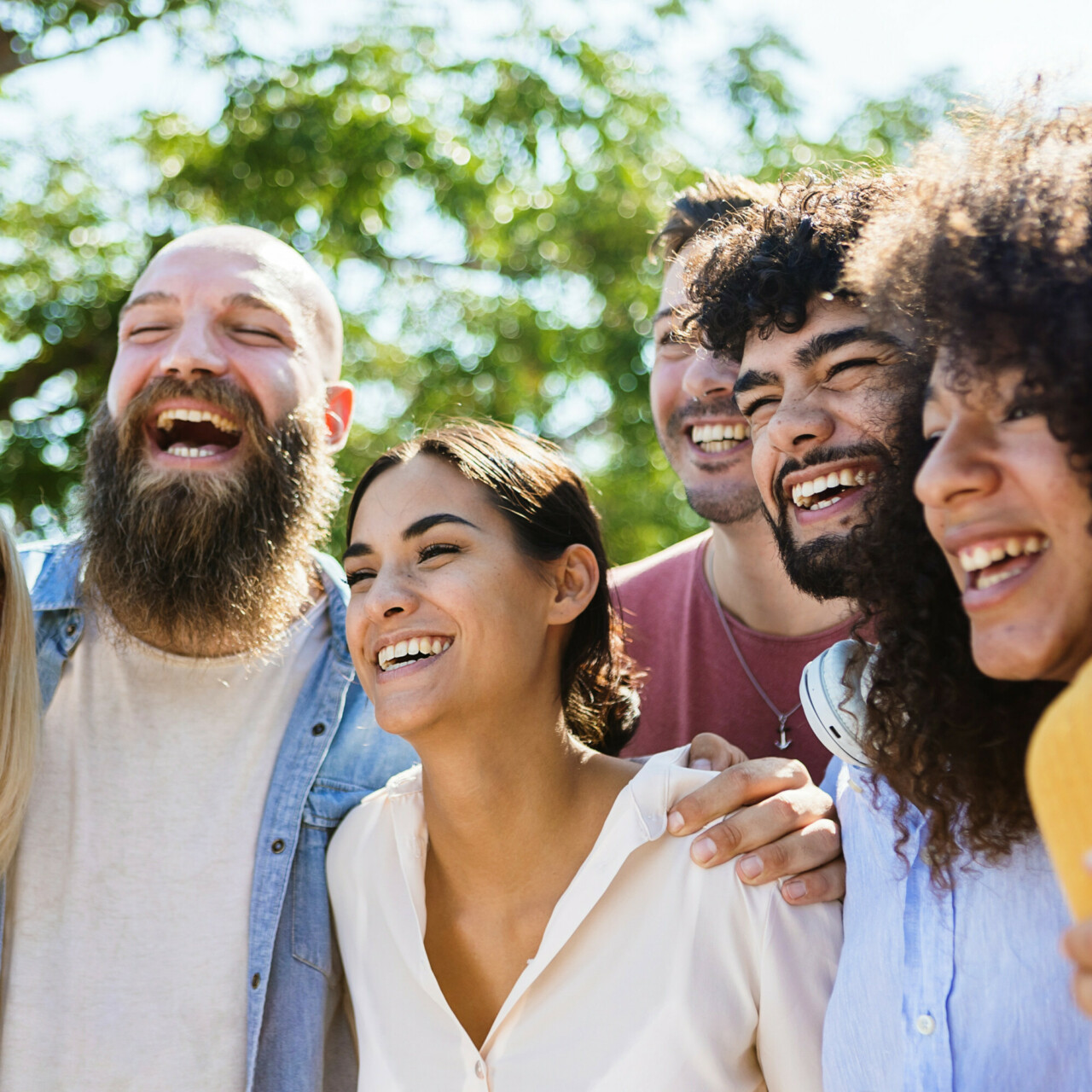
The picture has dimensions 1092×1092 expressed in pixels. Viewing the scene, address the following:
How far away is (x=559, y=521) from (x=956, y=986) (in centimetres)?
147

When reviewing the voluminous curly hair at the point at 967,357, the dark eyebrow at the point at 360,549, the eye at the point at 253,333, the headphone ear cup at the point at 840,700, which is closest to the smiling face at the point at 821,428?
the headphone ear cup at the point at 840,700

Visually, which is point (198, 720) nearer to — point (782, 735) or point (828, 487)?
point (782, 735)

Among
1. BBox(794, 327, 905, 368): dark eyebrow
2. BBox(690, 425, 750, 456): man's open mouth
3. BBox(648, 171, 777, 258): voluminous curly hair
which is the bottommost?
BBox(794, 327, 905, 368): dark eyebrow

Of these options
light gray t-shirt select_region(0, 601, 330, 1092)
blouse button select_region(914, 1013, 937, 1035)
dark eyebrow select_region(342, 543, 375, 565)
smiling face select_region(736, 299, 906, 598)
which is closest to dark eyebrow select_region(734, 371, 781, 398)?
smiling face select_region(736, 299, 906, 598)

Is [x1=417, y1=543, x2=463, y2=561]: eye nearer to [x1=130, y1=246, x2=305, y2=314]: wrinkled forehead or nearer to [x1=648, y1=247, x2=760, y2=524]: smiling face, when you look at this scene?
[x1=648, y1=247, x2=760, y2=524]: smiling face

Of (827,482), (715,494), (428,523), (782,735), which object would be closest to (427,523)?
(428,523)

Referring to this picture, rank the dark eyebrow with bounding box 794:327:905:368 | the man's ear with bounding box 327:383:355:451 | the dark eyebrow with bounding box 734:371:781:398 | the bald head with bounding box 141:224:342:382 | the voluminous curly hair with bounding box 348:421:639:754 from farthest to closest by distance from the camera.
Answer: the man's ear with bounding box 327:383:355:451 → the bald head with bounding box 141:224:342:382 → the voluminous curly hair with bounding box 348:421:639:754 → the dark eyebrow with bounding box 734:371:781:398 → the dark eyebrow with bounding box 794:327:905:368

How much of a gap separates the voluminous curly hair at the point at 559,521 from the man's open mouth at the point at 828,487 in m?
0.64

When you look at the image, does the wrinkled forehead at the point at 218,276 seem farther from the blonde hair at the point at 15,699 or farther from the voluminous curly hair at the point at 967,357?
the voluminous curly hair at the point at 967,357

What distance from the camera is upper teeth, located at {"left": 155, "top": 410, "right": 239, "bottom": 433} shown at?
11.6 feet

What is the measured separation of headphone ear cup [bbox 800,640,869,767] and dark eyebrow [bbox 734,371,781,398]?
66 cm

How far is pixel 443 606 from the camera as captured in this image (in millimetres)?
2734

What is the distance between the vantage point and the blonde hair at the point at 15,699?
2.90 meters

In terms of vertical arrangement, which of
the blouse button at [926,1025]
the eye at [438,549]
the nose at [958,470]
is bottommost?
the blouse button at [926,1025]
